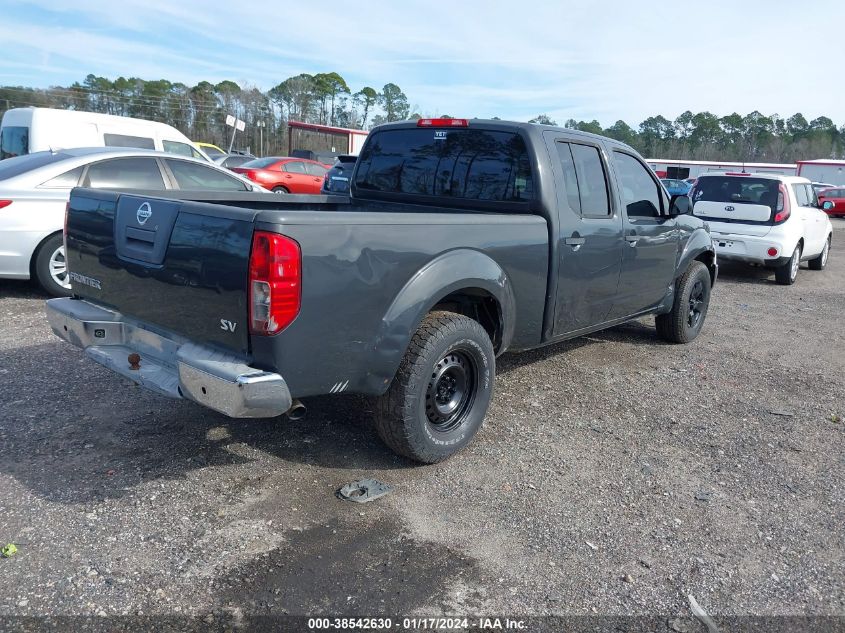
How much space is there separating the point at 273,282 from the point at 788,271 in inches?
397

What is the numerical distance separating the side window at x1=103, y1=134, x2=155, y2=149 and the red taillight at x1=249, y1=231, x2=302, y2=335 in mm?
9934

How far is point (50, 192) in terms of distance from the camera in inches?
267

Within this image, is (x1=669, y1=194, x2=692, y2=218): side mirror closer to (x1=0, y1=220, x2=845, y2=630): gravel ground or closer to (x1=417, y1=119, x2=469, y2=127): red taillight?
(x1=0, y1=220, x2=845, y2=630): gravel ground

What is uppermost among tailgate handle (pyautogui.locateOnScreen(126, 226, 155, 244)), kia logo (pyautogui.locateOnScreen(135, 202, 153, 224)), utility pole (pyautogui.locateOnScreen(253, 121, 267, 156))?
utility pole (pyautogui.locateOnScreen(253, 121, 267, 156))

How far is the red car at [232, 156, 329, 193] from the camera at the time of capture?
1823 cm

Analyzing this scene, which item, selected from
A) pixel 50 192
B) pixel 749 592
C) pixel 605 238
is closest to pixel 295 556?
pixel 749 592

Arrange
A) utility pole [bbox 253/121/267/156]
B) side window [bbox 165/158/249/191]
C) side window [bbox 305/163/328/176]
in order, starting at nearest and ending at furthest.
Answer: side window [bbox 165/158/249/191], side window [bbox 305/163/328/176], utility pole [bbox 253/121/267/156]

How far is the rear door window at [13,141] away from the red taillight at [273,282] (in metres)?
10.3

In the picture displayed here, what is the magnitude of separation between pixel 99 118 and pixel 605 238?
992 cm

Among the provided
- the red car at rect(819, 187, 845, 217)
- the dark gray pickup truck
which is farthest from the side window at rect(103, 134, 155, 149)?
the red car at rect(819, 187, 845, 217)

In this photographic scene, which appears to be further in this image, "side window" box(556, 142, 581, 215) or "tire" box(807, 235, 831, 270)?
"tire" box(807, 235, 831, 270)

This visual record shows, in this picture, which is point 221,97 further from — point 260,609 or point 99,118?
point 260,609

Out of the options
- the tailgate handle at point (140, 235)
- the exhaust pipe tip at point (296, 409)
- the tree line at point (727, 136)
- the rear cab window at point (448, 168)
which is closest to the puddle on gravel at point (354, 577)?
the exhaust pipe tip at point (296, 409)

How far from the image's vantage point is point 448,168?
4781mm
